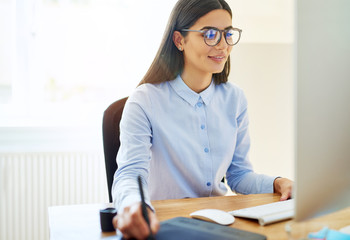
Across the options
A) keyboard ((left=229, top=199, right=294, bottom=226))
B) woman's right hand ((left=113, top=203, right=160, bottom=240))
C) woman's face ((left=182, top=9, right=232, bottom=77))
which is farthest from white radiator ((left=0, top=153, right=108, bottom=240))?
woman's right hand ((left=113, top=203, right=160, bottom=240))

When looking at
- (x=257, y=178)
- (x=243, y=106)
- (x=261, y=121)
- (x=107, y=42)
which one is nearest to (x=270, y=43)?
(x=261, y=121)

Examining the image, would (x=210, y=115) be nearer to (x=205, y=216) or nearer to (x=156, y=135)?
(x=156, y=135)

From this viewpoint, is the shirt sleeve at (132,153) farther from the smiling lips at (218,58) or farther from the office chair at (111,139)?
the smiling lips at (218,58)

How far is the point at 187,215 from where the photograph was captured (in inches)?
41.9

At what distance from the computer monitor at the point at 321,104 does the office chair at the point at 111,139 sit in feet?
2.92

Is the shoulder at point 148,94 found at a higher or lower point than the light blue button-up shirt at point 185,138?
higher

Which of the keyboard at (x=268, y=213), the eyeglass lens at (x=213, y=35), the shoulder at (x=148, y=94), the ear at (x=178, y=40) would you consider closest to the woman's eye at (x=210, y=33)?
the eyeglass lens at (x=213, y=35)

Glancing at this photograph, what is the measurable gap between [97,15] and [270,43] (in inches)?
45.5

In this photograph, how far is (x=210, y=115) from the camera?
150cm

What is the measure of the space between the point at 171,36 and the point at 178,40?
0.09ft

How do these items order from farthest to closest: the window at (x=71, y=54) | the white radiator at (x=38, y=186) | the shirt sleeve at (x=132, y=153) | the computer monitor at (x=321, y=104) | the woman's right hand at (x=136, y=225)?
the window at (x=71, y=54) < the white radiator at (x=38, y=186) < the shirt sleeve at (x=132, y=153) < the woman's right hand at (x=136, y=225) < the computer monitor at (x=321, y=104)

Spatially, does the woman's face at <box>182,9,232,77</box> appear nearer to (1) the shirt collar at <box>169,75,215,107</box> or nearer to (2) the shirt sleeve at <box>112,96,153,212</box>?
(1) the shirt collar at <box>169,75,215,107</box>

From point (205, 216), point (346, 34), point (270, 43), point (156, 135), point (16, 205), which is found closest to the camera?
point (346, 34)

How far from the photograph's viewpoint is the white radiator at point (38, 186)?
2537 mm
